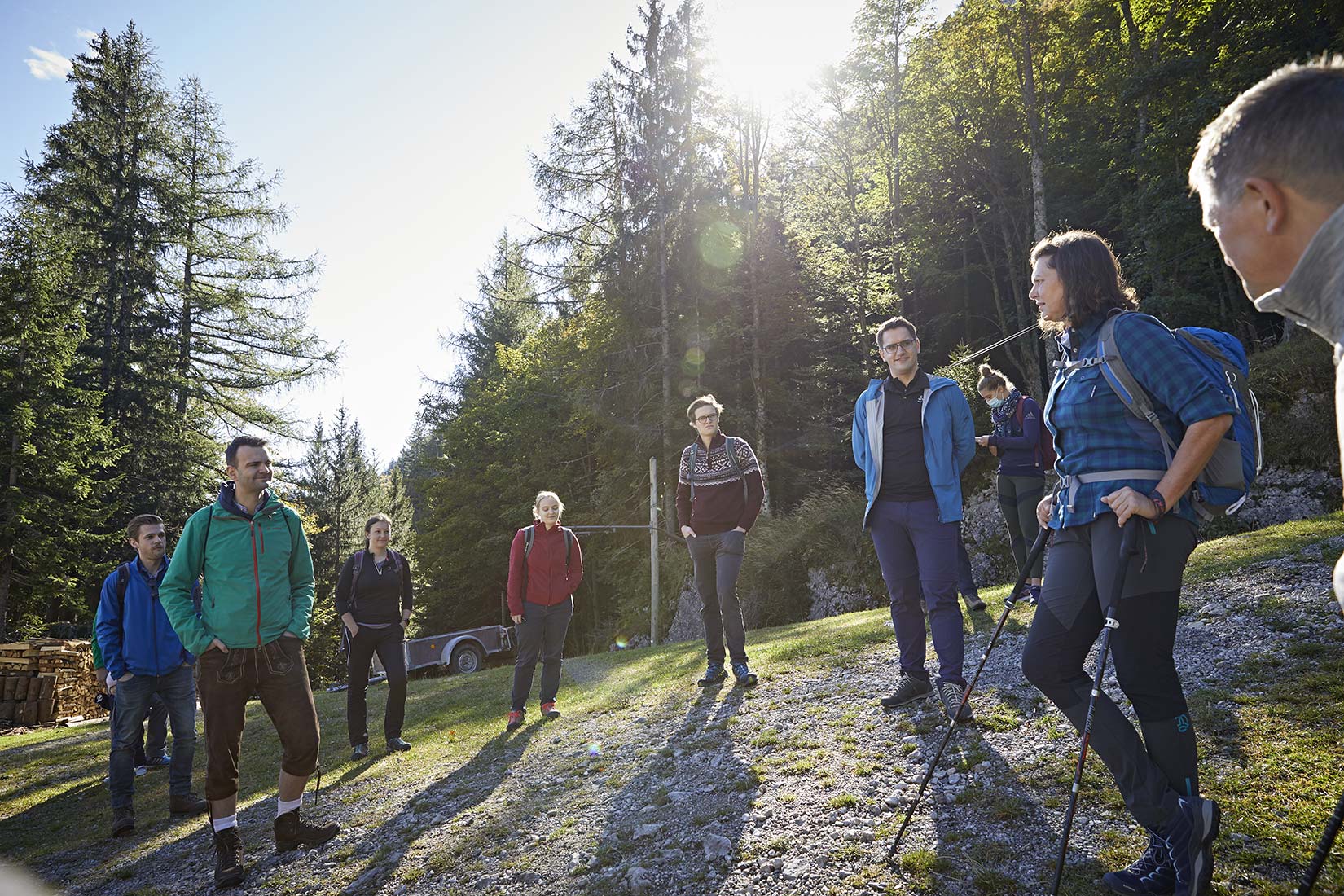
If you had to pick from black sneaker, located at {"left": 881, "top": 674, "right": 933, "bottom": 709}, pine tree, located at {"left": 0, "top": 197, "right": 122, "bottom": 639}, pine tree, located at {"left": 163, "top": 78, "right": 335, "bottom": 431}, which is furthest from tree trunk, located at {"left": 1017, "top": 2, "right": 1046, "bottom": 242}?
pine tree, located at {"left": 0, "top": 197, "right": 122, "bottom": 639}

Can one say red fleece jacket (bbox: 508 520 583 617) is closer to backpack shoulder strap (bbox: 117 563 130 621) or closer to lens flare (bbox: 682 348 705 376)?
backpack shoulder strap (bbox: 117 563 130 621)

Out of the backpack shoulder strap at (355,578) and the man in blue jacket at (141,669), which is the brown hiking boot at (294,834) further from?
the backpack shoulder strap at (355,578)

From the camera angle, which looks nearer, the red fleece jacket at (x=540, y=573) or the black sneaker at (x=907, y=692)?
the black sneaker at (x=907, y=692)

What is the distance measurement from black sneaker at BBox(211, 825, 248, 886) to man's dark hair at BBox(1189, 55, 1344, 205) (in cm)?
515

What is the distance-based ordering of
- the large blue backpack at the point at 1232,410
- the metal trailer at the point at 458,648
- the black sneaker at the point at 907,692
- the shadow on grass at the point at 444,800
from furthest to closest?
1. the metal trailer at the point at 458,648
2. the black sneaker at the point at 907,692
3. the shadow on grass at the point at 444,800
4. the large blue backpack at the point at 1232,410

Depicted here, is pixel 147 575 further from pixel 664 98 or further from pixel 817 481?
pixel 664 98

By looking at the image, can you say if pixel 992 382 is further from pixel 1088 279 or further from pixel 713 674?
pixel 1088 279

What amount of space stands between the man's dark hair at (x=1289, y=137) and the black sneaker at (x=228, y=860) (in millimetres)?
5147

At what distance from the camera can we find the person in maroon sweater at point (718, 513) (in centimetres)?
621

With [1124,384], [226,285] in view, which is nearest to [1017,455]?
[1124,384]

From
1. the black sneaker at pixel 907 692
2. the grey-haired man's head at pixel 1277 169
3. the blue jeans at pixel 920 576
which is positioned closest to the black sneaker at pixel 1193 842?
the grey-haired man's head at pixel 1277 169

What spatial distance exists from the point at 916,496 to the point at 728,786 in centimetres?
205

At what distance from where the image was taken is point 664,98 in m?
22.2

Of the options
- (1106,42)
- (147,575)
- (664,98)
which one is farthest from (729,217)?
(147,575)
